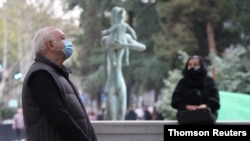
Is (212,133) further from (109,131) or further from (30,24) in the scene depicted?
(30,24)

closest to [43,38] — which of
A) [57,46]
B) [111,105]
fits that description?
[57,46]

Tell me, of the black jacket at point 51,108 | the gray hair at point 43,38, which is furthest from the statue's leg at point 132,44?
the black jacket at point 51,108

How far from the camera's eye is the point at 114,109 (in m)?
20.0

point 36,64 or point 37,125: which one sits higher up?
point 36,64

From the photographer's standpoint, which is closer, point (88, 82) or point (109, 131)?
point (109, 131)

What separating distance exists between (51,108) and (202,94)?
11.1 feet

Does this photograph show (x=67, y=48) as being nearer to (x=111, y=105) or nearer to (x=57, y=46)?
(x=57, y=46)

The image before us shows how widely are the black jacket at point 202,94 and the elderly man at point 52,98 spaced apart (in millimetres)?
2900

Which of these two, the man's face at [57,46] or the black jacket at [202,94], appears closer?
the man's face at [57,46]

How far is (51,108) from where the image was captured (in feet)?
17.1

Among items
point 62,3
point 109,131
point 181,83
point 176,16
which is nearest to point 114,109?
point 109,131

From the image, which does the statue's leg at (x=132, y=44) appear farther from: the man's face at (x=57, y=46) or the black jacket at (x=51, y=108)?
the black jacket at (x=51, y=108)

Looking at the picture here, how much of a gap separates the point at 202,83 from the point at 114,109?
11.8 m

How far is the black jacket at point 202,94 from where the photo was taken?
8258 millimetres
